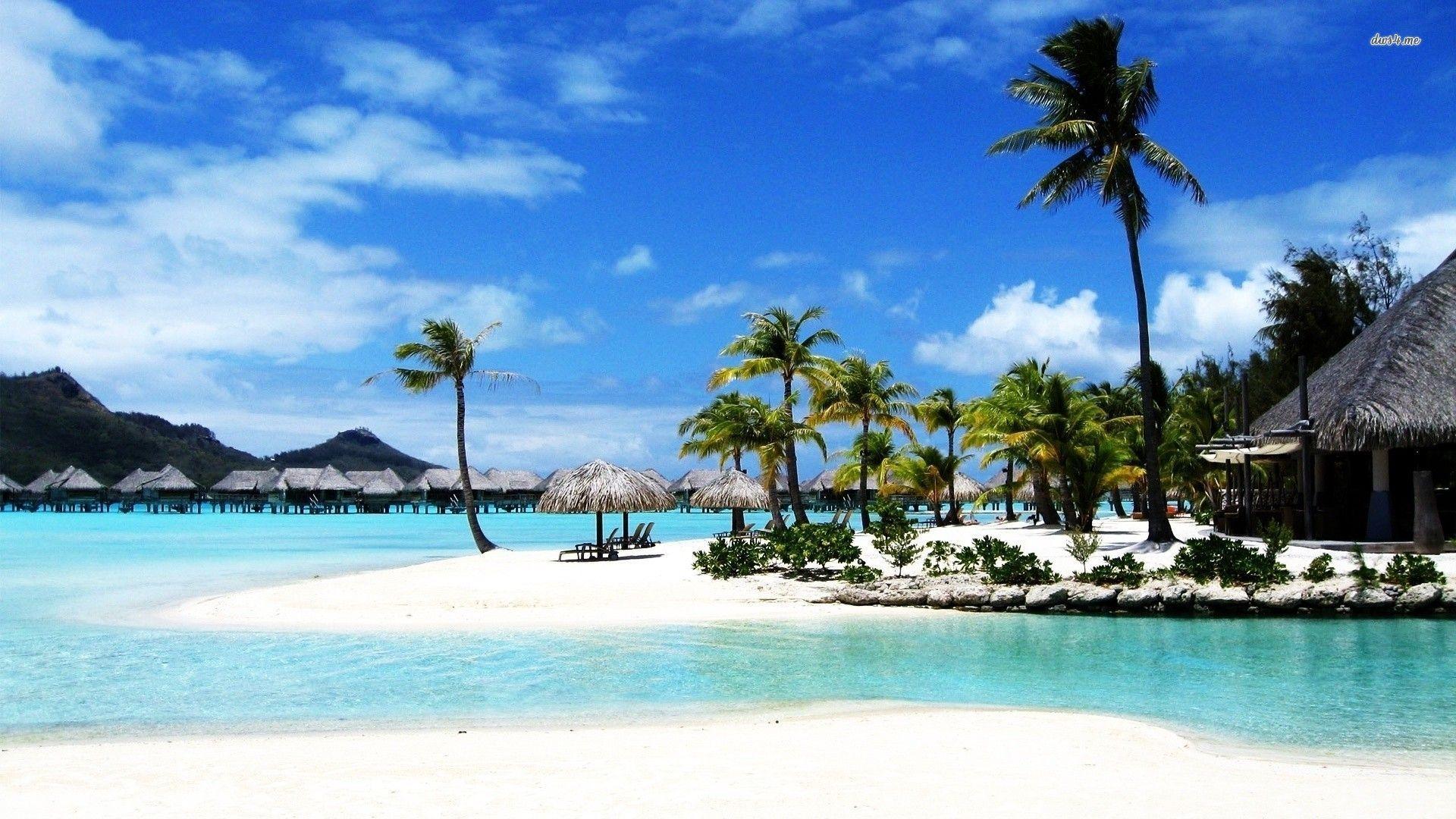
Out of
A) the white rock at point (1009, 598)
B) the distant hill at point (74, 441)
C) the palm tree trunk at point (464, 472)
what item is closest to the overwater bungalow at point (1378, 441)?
the white rock at point (1009, 598)

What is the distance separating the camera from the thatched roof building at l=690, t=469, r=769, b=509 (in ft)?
79.0

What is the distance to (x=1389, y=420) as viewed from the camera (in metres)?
17.1

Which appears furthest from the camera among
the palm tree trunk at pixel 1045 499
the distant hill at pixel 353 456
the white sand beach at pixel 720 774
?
the distant hill at pixel 353 456

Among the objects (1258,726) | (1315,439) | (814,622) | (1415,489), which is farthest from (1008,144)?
(1258,726)

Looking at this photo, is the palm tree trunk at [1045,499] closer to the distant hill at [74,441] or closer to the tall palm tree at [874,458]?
the tall palm tree at [874,458]

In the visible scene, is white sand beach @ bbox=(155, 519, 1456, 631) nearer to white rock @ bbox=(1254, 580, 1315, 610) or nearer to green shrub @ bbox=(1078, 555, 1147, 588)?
green shrub @ bbox=(1078, 555, 1147, 588)

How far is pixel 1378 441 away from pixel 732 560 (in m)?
10.8

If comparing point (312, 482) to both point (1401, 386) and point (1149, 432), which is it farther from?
point (1401, 386)

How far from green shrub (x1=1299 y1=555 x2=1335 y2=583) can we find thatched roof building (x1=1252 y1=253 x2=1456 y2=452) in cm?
414

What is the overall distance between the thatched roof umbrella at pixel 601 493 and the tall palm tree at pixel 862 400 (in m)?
8.13

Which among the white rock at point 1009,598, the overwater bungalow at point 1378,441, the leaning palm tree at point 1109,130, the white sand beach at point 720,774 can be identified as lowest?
the white sand beach at point 720,774

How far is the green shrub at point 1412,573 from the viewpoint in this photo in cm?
1369

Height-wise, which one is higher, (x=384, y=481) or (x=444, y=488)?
(x=384, y=481)

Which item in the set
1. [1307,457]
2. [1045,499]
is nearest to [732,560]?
[1307,457]
